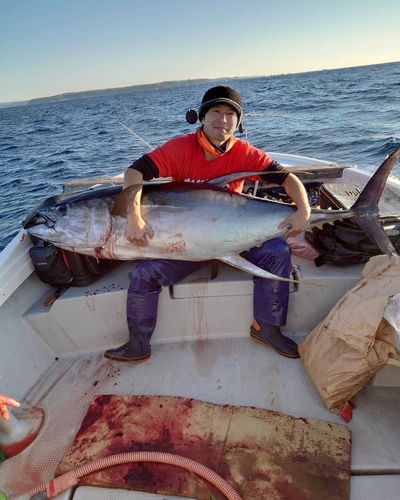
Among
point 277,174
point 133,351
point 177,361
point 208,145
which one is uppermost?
point 208,145

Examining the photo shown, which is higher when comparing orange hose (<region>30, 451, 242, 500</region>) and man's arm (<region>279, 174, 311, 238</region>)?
man's arm (<region>279, 174, 311, 238</region>)

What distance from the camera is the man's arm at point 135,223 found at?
2082mm

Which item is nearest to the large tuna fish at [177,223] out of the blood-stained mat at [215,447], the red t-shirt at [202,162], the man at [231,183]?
the man at [231,183]

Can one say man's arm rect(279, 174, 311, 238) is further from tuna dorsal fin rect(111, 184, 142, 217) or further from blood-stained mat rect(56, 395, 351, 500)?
blood-stained mat rect(56, 395, 351, 500)

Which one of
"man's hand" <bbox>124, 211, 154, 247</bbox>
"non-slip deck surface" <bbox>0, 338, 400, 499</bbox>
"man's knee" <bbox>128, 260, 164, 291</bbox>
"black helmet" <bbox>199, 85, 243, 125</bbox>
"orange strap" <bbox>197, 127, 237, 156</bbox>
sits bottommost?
"non-slip deck surface" <bbox>0, 338, 400, 499</bbox>

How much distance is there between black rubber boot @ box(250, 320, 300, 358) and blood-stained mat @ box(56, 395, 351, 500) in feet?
1.79

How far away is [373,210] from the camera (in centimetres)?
232

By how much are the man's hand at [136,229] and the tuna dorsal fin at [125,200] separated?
5cm

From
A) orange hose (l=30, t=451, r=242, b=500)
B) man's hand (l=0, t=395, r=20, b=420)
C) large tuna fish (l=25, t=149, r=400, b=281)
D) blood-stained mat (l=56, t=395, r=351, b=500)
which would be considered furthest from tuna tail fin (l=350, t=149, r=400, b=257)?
man's hand (l=0, t=395, r=20, b=420)

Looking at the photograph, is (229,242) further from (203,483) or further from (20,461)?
(20,461)

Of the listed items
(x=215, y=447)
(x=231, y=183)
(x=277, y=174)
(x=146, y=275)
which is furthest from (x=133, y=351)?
(x=277, y=174)

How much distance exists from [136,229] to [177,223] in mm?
271

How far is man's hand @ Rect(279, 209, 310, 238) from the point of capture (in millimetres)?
2268

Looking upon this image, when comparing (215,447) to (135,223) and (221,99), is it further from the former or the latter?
(221,99)
